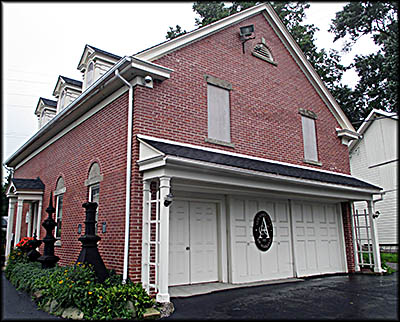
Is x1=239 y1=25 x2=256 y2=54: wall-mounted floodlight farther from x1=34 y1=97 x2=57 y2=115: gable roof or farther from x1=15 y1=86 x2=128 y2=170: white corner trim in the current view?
x1=34 y1=97 x2=57 y2=115: gable roof

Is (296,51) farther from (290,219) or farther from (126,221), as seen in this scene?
(126,221)

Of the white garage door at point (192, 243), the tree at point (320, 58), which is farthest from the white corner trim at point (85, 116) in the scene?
the tree at point (320, 58)

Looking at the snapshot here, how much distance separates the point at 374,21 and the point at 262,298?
22.1m

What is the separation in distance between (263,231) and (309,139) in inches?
169

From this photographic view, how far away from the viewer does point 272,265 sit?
10117mm

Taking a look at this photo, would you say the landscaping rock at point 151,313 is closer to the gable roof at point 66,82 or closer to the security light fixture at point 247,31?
the security light fixture at point 247,31

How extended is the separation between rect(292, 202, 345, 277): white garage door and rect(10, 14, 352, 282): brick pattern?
176cm

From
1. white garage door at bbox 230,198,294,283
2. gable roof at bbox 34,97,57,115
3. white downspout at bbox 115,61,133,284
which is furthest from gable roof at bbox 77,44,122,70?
white garage door at bbox 230,198,294,283

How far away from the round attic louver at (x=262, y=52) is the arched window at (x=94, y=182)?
6335 millimetres

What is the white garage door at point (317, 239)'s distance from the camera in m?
11.1

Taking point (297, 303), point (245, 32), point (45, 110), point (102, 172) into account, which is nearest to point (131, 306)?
point (297, 303)

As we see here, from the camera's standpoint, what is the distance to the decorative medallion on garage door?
32.4ft

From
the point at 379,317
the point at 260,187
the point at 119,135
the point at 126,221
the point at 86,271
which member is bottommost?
the point at 379,317

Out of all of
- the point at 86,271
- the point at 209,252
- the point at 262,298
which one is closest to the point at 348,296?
the point at 262,298
